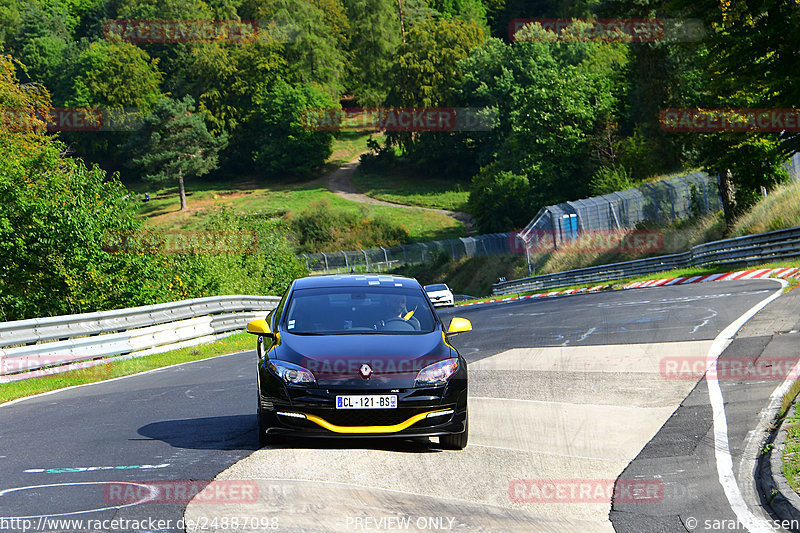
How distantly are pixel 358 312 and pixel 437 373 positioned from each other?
1.25 metres

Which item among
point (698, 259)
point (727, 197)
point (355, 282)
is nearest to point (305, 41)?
point (727, 197)

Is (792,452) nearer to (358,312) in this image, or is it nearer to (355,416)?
(355,416)

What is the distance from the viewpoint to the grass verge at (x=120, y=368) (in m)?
14.3

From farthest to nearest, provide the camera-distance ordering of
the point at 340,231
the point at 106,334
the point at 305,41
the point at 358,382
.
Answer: the point at 305,41 < the point at 340,231 < the point at 106,334 < the point at 358,382

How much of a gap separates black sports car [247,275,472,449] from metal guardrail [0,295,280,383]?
27.1 feet

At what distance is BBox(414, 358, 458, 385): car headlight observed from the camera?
25.6ft

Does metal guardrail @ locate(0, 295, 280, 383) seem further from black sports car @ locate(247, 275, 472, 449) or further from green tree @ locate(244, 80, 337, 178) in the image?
green tree @ locate(244, 80, 337, 178)

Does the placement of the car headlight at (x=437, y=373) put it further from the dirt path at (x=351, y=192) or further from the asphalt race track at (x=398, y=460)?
the dirt path at (x=351, y=192)

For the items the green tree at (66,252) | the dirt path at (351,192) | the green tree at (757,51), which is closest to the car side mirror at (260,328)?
the green tree at (66,252)

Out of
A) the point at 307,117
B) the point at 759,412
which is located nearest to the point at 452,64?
the point at 307,117

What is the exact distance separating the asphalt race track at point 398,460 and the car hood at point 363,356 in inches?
24.3

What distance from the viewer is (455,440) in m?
8.10

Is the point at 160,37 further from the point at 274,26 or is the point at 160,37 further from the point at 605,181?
the point at 605,181

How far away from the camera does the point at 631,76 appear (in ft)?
186
